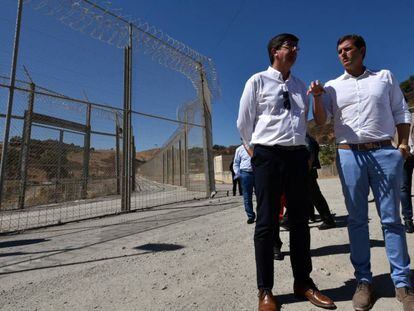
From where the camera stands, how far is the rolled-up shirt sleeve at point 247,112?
2541mm

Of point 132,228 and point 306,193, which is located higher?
point 306,193

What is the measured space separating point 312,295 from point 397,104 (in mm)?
1554

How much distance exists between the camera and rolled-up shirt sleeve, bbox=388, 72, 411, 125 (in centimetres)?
250

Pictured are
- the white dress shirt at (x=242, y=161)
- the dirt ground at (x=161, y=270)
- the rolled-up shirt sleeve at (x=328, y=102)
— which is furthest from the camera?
the white dress shirt at (x=242, y=161)

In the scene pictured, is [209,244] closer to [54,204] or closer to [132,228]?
[132,228]

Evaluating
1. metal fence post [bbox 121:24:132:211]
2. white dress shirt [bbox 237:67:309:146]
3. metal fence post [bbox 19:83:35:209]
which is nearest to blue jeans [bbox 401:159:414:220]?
white dress shirt [bbox 237:67:309:146]

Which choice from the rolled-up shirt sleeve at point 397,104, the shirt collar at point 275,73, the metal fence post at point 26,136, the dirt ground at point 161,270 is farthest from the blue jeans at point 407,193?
the metal fence post at point 26,136

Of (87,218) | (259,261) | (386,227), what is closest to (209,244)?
(259,261)

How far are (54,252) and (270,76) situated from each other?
340cm

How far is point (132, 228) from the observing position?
5.63m

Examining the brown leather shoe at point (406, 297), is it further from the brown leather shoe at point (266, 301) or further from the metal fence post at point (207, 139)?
the metal fence post at point (207, 139)

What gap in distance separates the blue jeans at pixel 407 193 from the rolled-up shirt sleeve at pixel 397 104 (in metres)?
2.16

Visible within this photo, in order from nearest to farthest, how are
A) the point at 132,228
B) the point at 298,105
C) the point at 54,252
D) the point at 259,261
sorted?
the point at 259,261
the point at 298,105
the point at 54,252
the point at 132,228

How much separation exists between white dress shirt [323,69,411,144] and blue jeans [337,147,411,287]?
0.47ft
